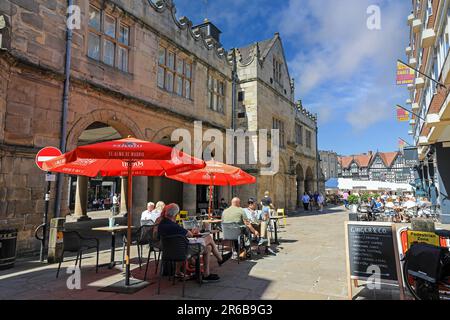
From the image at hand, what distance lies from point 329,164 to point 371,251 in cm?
8315

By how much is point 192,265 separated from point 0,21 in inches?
282

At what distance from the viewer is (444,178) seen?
15.6 m

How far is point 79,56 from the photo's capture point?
9.64 metres

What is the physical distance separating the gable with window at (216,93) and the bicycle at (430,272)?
13.3 m

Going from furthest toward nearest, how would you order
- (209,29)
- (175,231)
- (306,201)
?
(306,201) → (209,29) → (175,231)

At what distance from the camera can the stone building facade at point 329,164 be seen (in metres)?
82.2

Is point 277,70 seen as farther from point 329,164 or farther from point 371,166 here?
point 371,166

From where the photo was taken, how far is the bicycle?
12.7 ft

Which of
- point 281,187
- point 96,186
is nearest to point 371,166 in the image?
point 281,187

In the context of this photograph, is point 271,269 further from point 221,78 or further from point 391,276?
point 221,78

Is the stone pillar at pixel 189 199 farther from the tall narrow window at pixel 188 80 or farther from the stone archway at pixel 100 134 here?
the tall narrow window at pixel 188 80

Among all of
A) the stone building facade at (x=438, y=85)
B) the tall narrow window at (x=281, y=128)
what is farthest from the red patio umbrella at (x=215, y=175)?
the tall narrow window at (x=281, y=128)

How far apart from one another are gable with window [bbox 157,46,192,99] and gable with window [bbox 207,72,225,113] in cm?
187

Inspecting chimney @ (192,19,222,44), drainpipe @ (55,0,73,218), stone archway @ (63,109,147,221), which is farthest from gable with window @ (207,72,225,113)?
drainpipe @ (55,0,73,218)
